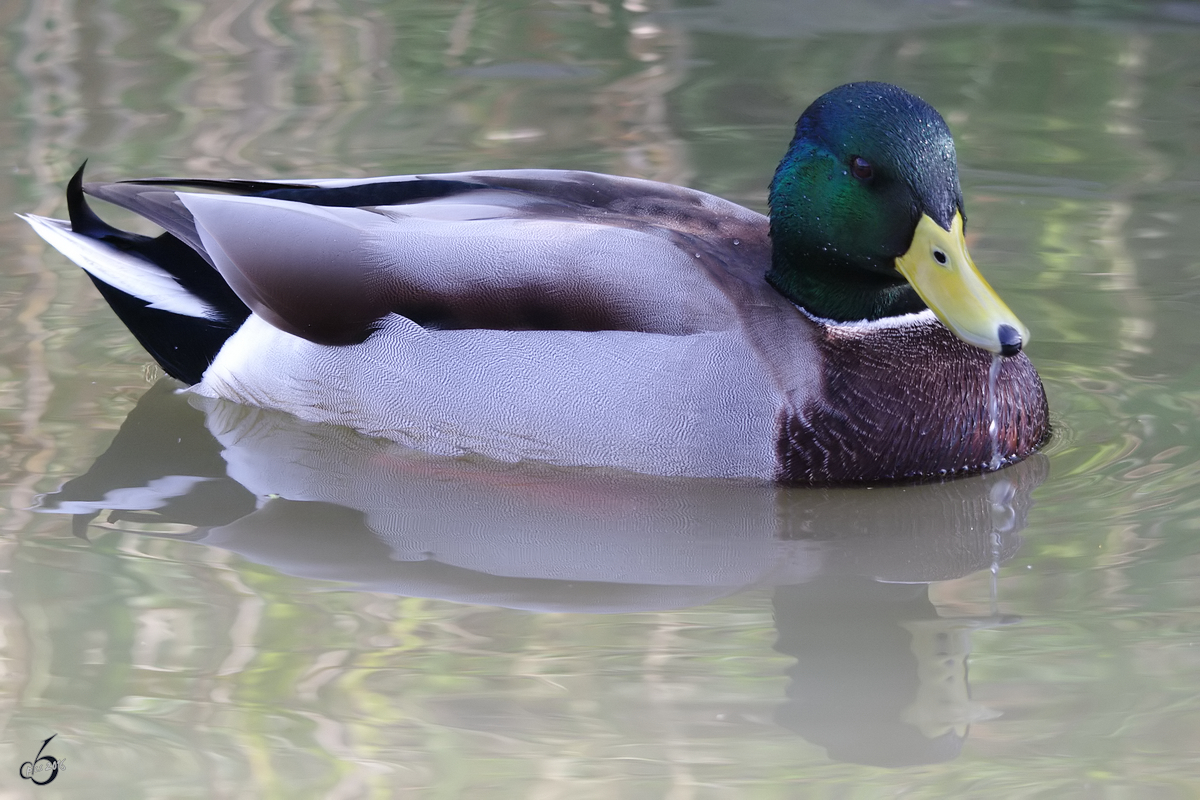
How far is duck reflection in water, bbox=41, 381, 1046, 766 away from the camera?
13.9ft

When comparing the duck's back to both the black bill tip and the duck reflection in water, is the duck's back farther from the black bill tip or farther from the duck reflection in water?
the black bill tip

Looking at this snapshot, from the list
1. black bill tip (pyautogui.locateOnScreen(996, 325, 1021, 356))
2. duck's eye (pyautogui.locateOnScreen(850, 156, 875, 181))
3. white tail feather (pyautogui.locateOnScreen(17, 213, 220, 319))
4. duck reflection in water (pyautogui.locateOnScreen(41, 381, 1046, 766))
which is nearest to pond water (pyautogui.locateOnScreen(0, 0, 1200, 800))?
duck reflection in water (pyautogui.locateOnScreen(41, 381, 1046, 766))

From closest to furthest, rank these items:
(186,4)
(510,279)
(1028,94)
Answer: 1. (510,279)
2. (1028,94)
3. (186,4)

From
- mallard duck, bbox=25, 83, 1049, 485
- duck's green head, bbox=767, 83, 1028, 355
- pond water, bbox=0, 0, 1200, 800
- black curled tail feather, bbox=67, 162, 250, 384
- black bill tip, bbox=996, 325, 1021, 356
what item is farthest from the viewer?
black curled tail feather, bbox=67, 162, 250, 384

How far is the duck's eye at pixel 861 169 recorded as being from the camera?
189 inches

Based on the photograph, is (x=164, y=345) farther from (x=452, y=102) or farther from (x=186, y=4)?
(x=186, y=4)

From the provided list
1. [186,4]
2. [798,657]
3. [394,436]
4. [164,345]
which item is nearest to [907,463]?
[798,657]

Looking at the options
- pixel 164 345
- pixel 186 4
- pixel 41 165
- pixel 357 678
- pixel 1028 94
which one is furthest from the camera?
pixel 186 4

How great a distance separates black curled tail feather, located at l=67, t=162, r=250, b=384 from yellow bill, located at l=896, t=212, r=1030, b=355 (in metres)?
2.18

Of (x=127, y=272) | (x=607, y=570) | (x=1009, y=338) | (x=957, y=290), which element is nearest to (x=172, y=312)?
(x=127, y=272)

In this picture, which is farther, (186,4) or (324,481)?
(186,4)

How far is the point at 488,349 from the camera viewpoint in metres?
5.01

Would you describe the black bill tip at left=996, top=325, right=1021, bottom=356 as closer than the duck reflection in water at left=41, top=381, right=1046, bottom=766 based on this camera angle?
No

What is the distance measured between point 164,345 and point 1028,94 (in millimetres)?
4460
